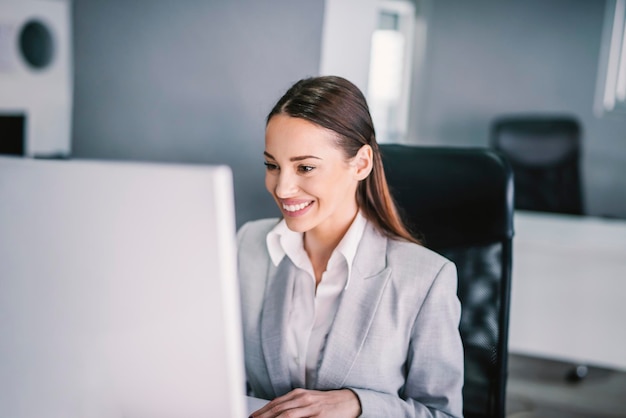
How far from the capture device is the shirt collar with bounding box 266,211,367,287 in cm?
126

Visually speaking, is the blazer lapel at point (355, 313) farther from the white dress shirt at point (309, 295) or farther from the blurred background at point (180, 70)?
the blurred background at point (180, 70)

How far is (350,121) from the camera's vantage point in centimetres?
121

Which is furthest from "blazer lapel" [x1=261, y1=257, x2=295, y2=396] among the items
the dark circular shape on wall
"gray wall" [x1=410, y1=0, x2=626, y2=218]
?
"gray wall" [x1=410, y1=0, x2=626, y2=218]

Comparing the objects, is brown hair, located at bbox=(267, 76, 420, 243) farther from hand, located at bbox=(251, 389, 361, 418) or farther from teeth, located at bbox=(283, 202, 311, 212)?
hand, located at bbox=(251, 389, 361, 418)

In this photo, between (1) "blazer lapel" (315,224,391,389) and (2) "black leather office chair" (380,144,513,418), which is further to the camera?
(2) "black leather office chair" (380,144,513,418)

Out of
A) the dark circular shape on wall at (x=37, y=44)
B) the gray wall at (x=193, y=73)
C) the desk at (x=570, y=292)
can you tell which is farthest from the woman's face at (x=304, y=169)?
the desk at (x=570, y=292)

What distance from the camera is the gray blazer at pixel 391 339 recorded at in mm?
1150

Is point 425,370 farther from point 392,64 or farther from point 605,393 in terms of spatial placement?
point 392,64

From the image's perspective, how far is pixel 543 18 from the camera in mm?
4422

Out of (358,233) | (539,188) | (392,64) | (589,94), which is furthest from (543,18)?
(358,233)

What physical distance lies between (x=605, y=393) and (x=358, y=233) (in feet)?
7.03

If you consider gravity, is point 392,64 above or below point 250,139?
above

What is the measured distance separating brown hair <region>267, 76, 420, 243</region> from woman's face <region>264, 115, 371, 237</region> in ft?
0.07

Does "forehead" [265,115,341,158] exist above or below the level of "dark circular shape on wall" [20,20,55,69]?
below
